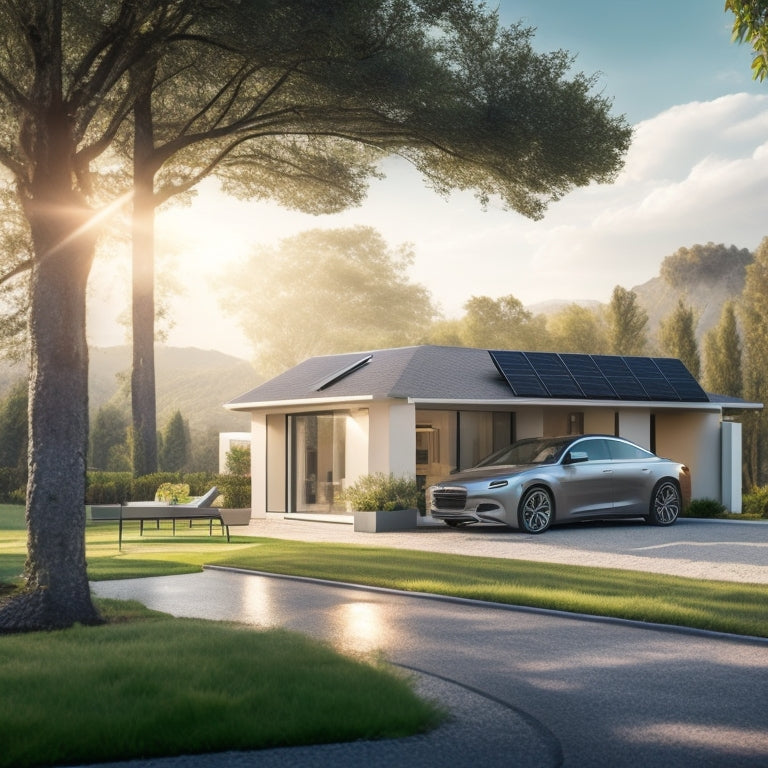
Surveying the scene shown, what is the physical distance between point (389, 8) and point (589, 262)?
94539 mm

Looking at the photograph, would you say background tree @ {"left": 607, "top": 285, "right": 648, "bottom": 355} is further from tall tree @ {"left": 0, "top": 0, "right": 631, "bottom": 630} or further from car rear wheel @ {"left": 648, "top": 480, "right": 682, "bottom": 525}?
car rear wheel @ {"left": 648, "top": 480, "right": 682, "bottom": 525}

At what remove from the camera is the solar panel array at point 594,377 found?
24156 millimetres

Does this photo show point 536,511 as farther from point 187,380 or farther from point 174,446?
point 187,380

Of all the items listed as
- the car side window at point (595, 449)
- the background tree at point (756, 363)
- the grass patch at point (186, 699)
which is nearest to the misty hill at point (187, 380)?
the background tree at point (756, 363)

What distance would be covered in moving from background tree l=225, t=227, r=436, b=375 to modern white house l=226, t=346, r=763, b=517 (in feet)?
134

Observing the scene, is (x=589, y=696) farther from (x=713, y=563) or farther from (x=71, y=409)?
(x=713, y=563)

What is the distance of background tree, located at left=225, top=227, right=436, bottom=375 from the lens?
6938cm

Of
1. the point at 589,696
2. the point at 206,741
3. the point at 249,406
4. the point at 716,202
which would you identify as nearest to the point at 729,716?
the point at 589,696

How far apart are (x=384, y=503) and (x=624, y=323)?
2549 cm

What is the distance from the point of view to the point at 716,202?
93625 mm

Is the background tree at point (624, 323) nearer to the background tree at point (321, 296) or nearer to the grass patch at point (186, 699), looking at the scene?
the background tree at point (321, 296)

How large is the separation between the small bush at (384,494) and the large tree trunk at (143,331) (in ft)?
33.2

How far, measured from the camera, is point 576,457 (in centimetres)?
1969

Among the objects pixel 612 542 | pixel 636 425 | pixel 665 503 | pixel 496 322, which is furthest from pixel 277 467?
pixel 496 322
